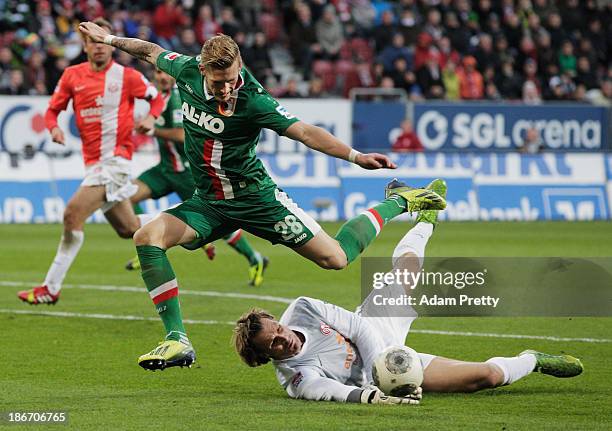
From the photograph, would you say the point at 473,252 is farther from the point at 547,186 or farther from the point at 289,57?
the point at 289,57

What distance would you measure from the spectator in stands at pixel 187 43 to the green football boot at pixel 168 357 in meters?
18.2

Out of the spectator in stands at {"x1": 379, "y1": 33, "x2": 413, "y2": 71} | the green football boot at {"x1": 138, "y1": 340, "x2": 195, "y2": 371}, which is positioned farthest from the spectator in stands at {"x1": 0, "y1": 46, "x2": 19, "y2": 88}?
the green football boot at {"x1": 138, "y1": 340, "x2": 195, "y2": 371}

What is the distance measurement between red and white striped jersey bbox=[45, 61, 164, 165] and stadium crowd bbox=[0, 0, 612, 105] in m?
11.8

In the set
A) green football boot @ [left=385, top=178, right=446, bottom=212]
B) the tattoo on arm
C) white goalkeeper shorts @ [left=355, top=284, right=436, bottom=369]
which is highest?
the tattoo on arm

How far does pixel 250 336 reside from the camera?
725cm

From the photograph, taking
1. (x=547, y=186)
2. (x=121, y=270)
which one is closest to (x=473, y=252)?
(x=121, y=270)

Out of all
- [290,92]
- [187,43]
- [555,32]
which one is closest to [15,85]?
[187,43]

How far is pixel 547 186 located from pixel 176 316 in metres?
16.2

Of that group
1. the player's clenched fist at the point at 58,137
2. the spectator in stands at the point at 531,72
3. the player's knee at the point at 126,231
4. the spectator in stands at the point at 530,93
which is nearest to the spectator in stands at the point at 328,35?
the spectator in stands at the point at 530,93

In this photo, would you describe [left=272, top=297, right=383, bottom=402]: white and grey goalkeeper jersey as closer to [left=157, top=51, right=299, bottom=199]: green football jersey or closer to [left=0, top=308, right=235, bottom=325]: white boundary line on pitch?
[left=157, top=51, right=299, bottom=199]: green football jersey

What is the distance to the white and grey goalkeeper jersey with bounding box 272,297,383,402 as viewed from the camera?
293 inches

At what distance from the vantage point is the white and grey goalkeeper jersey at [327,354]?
7434mm

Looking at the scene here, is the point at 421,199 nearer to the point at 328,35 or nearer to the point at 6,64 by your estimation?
the point at 6,64

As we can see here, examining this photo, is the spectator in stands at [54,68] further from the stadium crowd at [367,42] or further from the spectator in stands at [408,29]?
the spectator in stands at [408,29]
